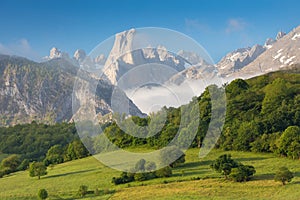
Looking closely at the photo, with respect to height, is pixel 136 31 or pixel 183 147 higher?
pixel 136 31

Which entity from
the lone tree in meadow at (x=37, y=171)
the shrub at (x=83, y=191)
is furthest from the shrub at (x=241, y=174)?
the lone tree in meadow at (x=37, y=171)

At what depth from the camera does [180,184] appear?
4784cm

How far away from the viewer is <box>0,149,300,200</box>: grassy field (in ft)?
137

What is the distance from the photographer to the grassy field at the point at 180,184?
4162 centimetres

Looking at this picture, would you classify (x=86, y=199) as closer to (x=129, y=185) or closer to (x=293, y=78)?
(x=129, y=185)

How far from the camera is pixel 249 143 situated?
2810 inches

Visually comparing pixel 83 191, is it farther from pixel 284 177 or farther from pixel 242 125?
pixel 242 125

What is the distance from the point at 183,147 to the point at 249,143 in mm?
23005

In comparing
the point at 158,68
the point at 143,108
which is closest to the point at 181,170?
the point at 143,108

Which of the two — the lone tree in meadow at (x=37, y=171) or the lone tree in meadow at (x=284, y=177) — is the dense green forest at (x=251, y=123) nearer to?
the lone tree in meadow at (x=284, y=177)

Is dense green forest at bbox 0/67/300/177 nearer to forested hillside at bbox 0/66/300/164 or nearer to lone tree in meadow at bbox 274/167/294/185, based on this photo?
forested hillside at bbox 0/66/300/164

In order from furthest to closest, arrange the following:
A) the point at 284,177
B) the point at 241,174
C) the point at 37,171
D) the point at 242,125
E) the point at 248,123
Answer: the point at 242,125 < the point at 248,123 < the point at 37,171 < the point at 241,174 < the point at 284,177

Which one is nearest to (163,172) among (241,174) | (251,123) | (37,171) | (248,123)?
(241,174)

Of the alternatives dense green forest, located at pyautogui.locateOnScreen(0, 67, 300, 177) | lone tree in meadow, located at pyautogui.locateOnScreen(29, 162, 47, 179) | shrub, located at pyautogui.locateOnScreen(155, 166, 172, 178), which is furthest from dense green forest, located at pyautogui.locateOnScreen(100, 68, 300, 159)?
lone tree in meadow, located at pyautogui.locateOnScreen(29, 162, 47, 179)
